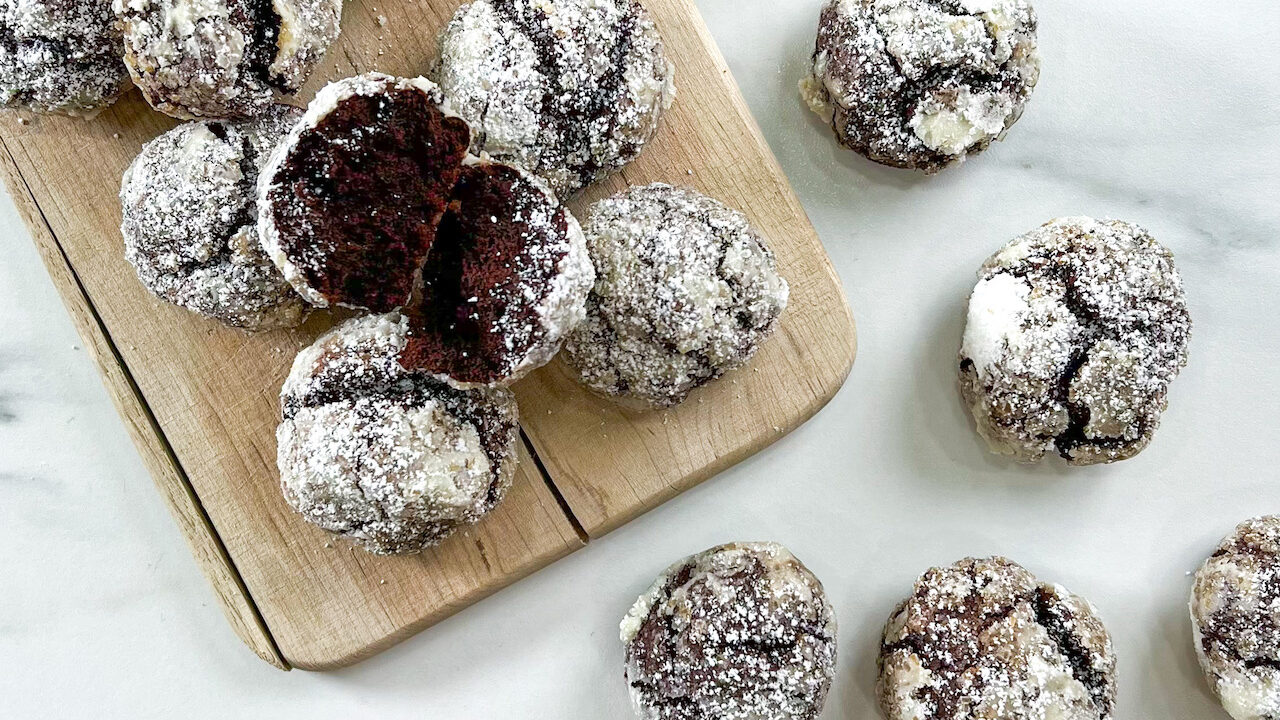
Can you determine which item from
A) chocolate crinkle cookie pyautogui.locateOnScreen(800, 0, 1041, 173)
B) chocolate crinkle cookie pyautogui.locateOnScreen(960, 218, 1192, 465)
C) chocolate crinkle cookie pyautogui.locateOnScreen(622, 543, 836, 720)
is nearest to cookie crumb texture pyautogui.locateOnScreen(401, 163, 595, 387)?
chocolate crinkle cookie pyautogui.locateOnScreen(622, 543, 836, 720)

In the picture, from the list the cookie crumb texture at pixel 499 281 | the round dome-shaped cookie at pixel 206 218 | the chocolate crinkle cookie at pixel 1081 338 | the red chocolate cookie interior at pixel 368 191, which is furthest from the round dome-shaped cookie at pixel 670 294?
the round dome-shaped cookie at pixel 206 218

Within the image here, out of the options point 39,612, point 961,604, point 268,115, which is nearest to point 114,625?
point 39,612

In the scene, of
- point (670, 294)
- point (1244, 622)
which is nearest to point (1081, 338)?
point (1244, 622)

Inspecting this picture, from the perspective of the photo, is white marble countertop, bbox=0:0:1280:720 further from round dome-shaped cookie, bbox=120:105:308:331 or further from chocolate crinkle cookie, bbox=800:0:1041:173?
round dome-shaped cookie, bbox=120:105:308:331

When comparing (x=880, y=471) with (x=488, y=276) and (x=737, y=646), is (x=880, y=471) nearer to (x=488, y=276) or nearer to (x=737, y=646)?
(x=737, y=646)

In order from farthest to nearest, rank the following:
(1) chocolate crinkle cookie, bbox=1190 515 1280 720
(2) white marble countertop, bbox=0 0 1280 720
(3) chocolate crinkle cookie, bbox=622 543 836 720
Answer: (2) white marble countertop, bbox=0 0 1280 720
(1) chocolate crinkle cookie, bbox=1190 515 1280 720
(3) chocolate crinkle cookie, bbox=622 543 836 720

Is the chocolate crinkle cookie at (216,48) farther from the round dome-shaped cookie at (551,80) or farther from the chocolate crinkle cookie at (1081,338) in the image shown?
the chocolate crinkle cookie at (1081,338)
